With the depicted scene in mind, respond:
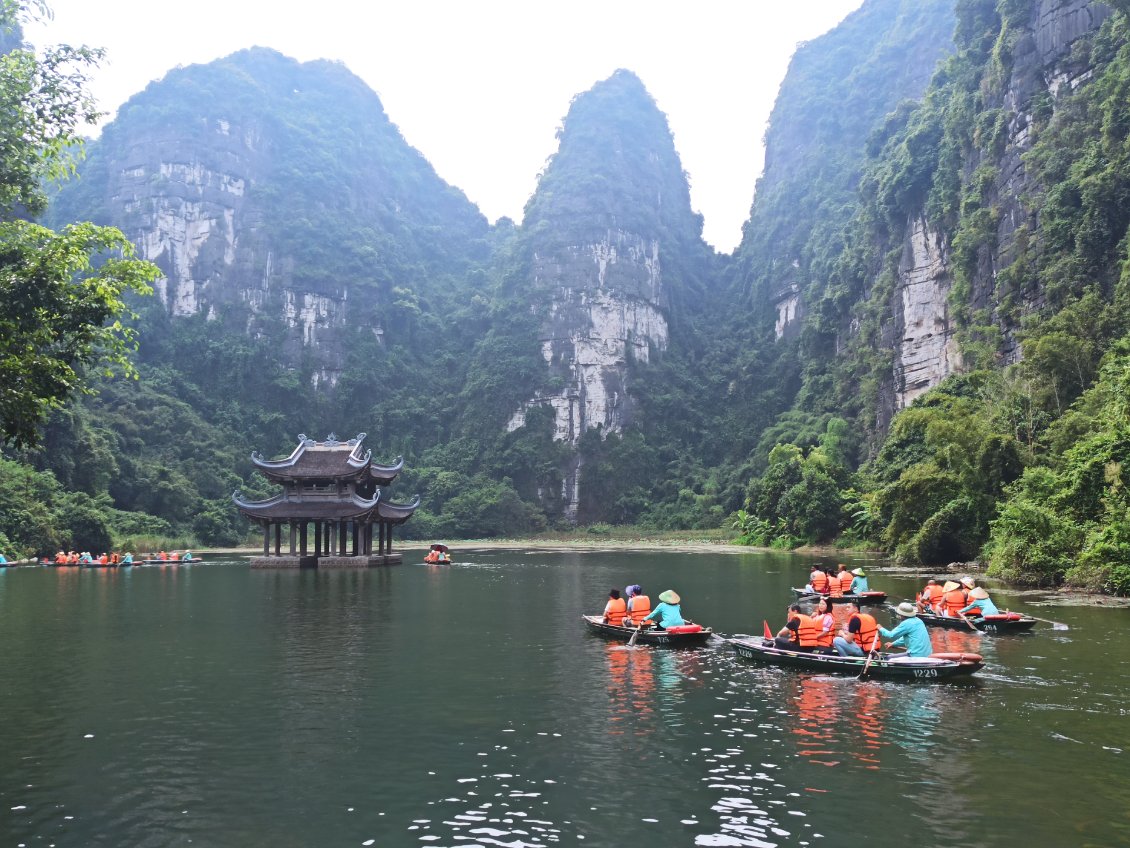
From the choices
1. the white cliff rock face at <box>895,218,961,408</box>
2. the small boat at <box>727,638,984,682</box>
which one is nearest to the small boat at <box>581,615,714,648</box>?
the small boat at <box>727,638,984,682</box>

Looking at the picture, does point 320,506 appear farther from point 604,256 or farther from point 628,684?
point 604,256

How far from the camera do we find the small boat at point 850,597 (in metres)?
20.8

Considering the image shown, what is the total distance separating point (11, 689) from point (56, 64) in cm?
818

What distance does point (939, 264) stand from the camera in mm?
57375

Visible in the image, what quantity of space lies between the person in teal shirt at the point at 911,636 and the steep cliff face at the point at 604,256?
74808 mm

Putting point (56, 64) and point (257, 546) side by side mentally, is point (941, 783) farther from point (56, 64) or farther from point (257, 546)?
point (257, 546)

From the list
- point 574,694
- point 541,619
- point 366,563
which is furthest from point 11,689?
point 366,563

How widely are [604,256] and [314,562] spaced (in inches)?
2804

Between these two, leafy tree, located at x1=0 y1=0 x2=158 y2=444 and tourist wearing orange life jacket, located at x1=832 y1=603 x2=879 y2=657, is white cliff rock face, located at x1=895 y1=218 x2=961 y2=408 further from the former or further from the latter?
leafy tree, located at x1=0 y1=0 x2=158 y2=444

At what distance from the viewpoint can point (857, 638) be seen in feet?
43.6

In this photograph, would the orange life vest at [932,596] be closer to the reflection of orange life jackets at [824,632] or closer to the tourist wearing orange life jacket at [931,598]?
the tourist wearing orange life jacket at [931,598]

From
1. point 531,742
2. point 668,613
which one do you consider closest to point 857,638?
point 668,613

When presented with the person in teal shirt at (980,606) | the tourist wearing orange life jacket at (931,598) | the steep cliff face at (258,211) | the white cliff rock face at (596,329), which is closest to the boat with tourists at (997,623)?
the person in teal shirt at (980,606)

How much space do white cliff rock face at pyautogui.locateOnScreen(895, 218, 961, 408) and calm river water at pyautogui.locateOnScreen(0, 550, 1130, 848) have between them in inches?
1620
